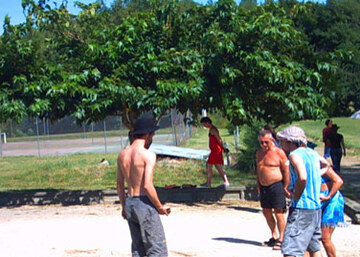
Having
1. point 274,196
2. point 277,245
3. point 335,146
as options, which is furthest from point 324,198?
point 335,146

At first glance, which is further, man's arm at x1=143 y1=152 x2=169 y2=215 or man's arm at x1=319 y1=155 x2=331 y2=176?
man's arm at x1=319 y1=155 x2=331 y2=176

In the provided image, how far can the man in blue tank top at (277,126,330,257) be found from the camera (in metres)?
5.93

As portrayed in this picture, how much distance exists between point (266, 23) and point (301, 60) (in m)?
1.34

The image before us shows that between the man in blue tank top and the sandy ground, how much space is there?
231 centimetres

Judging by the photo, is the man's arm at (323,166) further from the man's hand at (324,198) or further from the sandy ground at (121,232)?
the sandy ground at (121,232)

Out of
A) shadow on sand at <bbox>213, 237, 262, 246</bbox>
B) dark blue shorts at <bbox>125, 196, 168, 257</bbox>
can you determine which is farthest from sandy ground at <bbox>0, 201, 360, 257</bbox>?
dark blue shorts at <bbox>125, 196, 168, 257</bbox>

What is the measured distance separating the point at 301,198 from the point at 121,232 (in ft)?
15.4

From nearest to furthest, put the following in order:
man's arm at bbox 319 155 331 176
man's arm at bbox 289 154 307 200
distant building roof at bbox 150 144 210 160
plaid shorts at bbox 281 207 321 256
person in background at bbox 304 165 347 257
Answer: man's arm at bbox 289 154 307 200 → plaid shorts at bbox 281 207 321 256 → man's arm at bbox 319 155 331 176 → person in background at bbox 304 165 347 257 → distant building roof at bbox 150 144 210 160

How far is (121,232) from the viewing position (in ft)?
32.8

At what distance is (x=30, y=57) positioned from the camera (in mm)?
12789

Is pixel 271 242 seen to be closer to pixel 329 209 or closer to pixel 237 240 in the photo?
pixel 237 240

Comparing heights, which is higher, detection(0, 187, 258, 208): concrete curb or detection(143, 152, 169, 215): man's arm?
detection(143, 152, 169, 215): man's arm

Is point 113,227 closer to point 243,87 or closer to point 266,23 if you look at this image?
point 243,87

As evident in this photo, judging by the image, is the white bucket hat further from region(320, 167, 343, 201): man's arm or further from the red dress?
the red dress
